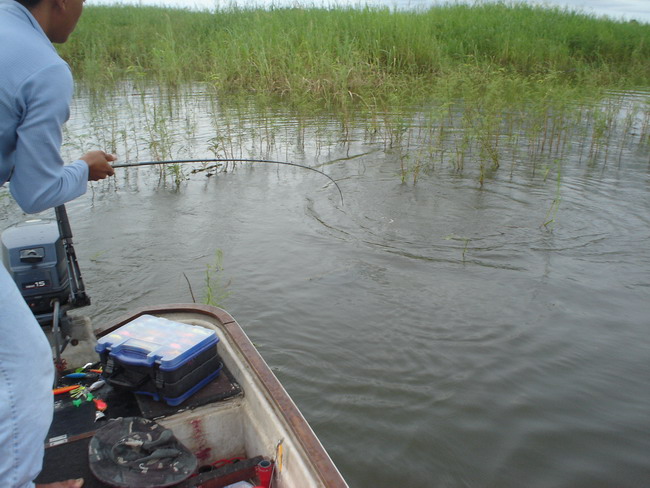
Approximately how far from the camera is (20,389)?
5.29ft

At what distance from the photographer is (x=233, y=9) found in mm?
16938

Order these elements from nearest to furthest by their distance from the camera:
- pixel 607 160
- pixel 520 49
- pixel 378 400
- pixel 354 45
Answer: pixel 378 400
pixel 607 160
pixel 354 45
pixel 520 49

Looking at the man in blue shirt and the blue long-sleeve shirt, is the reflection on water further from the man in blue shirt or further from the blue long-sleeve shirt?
the blue long-sleeve shirt

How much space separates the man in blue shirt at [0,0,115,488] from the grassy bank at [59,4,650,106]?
6866 millimetres

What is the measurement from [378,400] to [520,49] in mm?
13808

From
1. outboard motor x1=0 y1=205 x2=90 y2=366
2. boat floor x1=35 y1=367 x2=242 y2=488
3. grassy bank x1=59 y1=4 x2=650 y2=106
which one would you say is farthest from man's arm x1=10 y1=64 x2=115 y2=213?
grassy bank x1=59 y1=4 x2=650 y2=106

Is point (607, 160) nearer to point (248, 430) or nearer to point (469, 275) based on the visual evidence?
point (469, 275)

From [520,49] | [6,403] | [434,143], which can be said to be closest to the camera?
[6,403]

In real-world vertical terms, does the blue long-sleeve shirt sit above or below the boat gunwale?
above

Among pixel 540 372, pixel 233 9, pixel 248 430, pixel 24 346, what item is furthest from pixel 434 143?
pixel 233 9

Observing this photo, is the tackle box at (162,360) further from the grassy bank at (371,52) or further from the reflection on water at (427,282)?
the grassy bank at (371,52)

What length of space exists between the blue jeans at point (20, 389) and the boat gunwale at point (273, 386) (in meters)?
0.90

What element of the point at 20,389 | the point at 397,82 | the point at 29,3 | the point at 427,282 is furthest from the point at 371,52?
the point at 20,389

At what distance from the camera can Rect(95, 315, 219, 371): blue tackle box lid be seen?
2488 mm
